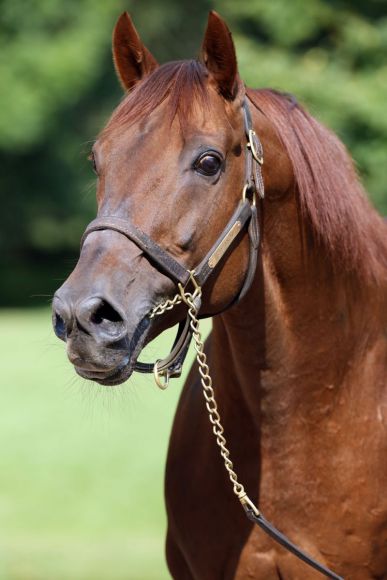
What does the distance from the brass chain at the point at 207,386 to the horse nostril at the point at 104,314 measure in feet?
0.45

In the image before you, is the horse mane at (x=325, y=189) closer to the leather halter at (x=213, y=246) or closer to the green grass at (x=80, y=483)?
the leather halter at (x=213, y=246)

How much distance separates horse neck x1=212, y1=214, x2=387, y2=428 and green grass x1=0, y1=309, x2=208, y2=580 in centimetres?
166

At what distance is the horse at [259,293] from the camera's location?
287 centimetres

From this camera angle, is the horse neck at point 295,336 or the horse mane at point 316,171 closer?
the horse mane at point 316,171

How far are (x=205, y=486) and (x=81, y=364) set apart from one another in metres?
0.98

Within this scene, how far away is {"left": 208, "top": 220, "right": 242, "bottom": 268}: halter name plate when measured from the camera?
2.94 metres

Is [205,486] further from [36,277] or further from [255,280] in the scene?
[36,277]

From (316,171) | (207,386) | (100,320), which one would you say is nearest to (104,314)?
(100,320)

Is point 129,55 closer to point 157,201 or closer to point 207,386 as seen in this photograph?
point 157,201

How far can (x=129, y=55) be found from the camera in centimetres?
328

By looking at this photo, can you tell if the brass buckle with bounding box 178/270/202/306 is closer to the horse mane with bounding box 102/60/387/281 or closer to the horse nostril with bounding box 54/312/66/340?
the horse nostril with bounding box 54/312/66/340

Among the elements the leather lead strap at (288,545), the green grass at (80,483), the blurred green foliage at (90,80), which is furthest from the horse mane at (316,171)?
the blurred green foliage at (90,80)

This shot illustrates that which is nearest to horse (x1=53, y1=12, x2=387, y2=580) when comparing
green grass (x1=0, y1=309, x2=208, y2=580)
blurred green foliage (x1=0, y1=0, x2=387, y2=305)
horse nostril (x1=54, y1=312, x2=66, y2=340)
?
horse nostril (x1=54, y1=312, x2=66, y2=340)

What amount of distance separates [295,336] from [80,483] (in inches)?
228
